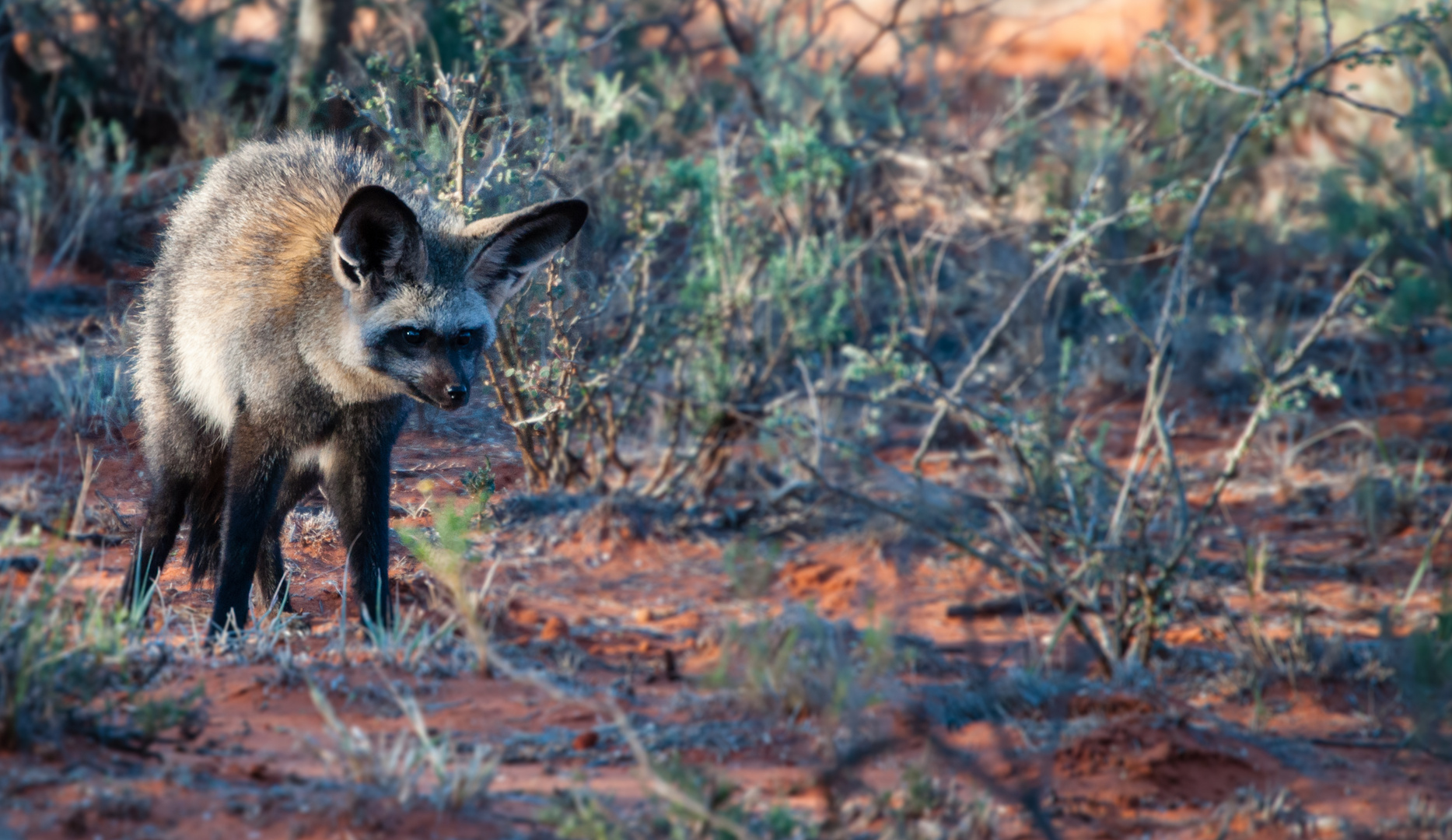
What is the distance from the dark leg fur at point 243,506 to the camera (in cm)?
396

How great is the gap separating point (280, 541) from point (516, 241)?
1.65 meters

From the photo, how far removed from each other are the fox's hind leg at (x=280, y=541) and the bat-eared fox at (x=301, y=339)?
0.6 inches

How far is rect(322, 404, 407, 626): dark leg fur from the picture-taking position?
408cm

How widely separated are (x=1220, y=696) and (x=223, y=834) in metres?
4.05

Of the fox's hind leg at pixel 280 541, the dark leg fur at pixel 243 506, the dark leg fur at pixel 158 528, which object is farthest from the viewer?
the dark leg fur at pixel 158 528

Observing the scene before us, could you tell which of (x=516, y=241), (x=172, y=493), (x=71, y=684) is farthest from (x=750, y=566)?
(x=71, y=684)

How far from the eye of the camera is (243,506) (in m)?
3.99

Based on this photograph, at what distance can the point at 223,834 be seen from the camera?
8.39 ft

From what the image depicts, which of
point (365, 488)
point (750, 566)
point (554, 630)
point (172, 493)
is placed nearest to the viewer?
point (365, 488)

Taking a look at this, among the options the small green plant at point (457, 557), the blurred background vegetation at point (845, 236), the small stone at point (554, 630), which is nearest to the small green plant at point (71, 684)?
the small green plant at point (457, 557)

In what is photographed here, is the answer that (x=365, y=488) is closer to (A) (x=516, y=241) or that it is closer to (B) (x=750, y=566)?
(A) (x=516, y=241)

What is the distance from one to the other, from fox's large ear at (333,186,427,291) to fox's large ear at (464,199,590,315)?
0.20 meters

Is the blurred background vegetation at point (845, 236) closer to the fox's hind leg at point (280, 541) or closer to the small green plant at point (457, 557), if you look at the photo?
the small green plant at point (457, 557)

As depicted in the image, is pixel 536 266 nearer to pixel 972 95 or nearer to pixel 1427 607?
pixel 1427 607
